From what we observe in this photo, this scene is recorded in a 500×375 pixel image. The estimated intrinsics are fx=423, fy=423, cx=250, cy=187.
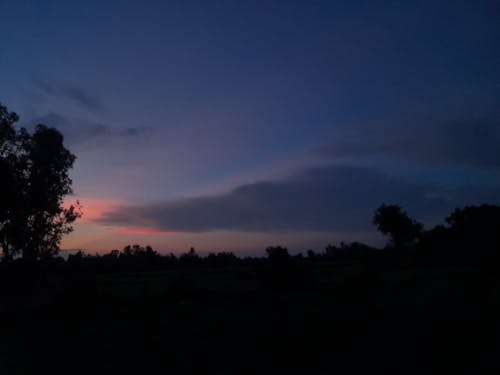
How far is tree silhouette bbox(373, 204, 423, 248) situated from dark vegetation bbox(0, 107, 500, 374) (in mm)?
45584

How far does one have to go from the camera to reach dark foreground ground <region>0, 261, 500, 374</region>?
12.3 metres

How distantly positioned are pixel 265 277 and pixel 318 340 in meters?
16.9

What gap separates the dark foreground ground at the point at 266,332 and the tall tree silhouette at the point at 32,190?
4922mm

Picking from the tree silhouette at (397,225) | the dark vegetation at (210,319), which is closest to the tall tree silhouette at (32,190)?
the dark vegetation at (210,319)

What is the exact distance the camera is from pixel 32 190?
31.0 metres

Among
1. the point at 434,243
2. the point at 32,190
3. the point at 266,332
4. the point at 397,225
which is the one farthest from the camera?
the point at 397,225

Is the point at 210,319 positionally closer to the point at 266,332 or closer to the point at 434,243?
the point at 266,332

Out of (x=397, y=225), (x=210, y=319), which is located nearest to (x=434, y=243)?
(x=397, y=225)

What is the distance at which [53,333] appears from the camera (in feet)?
62.6

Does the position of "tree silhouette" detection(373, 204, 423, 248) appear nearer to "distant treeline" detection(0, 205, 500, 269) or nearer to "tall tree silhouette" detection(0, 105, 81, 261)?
"distant treeline" detection(0, 205, 500, 269)

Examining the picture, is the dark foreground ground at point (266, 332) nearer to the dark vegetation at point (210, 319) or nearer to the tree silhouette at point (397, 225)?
the dark vegetation at point (210, 319)

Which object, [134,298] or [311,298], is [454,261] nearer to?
[311,298]

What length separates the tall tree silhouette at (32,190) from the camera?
96.4 ft

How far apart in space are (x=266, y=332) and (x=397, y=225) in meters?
74.7
